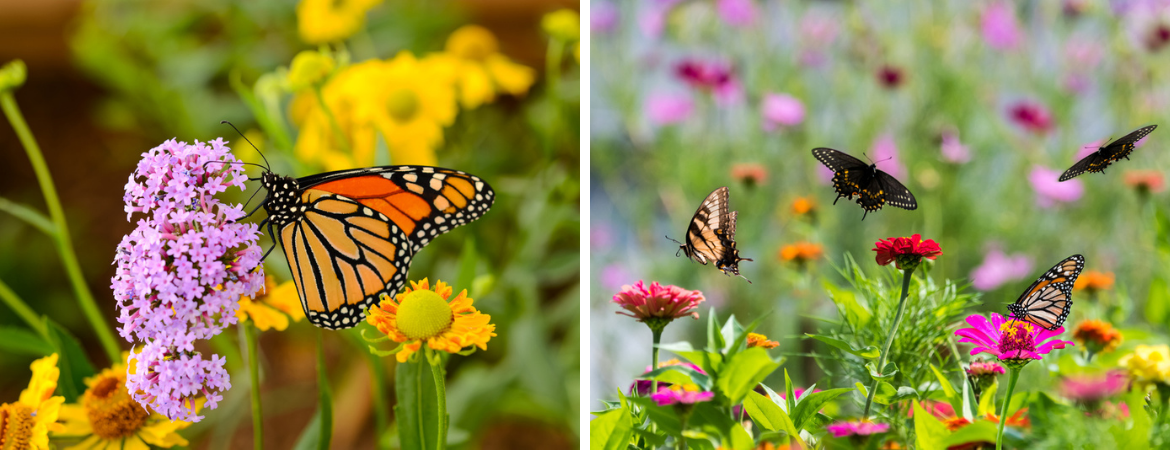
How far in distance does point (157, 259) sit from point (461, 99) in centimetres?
54

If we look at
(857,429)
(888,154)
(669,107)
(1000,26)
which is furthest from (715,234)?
(1000,26)

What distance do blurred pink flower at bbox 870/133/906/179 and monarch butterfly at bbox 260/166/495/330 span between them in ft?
2.29

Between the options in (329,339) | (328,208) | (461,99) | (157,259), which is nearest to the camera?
(157,259)

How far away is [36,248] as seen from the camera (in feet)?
3.52

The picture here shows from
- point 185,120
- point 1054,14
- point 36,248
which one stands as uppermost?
point 1054,14

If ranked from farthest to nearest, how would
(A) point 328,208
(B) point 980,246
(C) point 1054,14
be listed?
(C) point 1054,14
(B) point 980,246
(A) point 328,208

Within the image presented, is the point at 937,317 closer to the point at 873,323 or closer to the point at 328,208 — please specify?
the point at 873,323

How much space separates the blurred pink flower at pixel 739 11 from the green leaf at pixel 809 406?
101cm

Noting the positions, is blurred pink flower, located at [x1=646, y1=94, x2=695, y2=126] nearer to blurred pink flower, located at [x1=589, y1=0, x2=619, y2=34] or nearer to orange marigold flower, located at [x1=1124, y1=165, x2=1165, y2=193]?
blurred pink flower, located at [x1=589, y1=0, x2=619, y2=34]

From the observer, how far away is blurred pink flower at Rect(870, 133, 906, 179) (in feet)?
3.34

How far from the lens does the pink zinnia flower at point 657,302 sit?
0.32 m

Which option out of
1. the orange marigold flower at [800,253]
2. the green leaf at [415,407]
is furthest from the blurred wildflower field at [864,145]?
the green leaf at [415,407]

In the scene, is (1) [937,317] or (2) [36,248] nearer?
(1) [937,317]

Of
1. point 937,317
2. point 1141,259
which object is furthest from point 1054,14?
point 937,317
